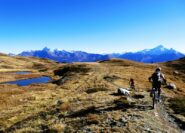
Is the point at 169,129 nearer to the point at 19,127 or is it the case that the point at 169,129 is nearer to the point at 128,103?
the point at 128,103

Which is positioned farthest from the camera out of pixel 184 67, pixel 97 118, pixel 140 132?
pixel 184 67

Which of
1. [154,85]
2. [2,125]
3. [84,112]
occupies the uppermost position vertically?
[154,85]

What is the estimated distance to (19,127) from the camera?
77.3 ft

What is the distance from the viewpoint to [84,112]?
2452cm

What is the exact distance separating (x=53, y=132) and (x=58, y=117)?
4.82 m

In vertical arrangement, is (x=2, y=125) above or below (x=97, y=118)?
below

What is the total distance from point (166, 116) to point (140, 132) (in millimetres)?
6671

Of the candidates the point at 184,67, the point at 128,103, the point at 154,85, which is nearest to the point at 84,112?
the point at 128,103

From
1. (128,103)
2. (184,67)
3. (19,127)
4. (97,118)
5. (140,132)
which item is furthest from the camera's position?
(184,67)

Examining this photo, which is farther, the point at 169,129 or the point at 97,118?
the point at 97,118

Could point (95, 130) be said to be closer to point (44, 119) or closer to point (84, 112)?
point (84, 112)

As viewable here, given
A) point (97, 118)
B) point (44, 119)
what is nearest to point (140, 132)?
point (97, 118)

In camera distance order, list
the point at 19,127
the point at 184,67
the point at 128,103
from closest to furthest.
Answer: the point at 19,127
the point at 128,103
the point at 184,67

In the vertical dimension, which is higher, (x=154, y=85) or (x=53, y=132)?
(x=154, y=85)
